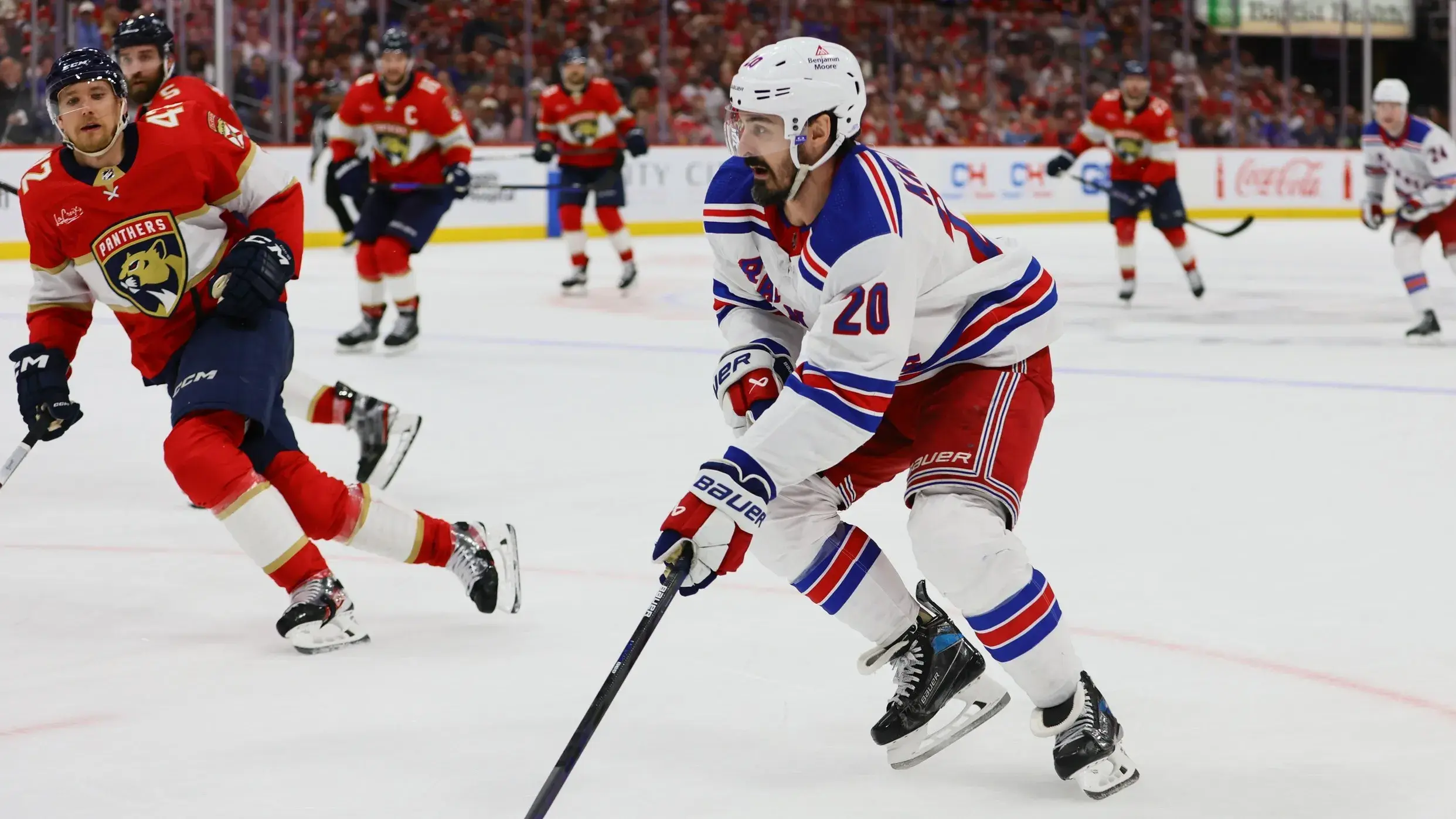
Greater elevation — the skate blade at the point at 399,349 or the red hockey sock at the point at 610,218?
the red hockey sock at the point at 610,218

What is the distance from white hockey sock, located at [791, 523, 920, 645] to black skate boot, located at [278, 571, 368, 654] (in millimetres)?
899

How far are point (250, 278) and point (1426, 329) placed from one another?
583cm

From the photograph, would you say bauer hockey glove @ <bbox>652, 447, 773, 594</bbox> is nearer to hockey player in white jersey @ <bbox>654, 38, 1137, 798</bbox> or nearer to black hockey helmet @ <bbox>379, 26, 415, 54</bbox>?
hockey player in white jersey @ <bbox>654, 38, 1137, 798</bbox>

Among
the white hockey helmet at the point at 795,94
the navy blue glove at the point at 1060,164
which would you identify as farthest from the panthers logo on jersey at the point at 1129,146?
the white hockey helmet at the point at 795,94

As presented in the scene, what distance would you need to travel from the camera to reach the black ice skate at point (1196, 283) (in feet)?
29.9

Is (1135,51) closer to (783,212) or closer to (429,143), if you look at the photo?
(429,143)

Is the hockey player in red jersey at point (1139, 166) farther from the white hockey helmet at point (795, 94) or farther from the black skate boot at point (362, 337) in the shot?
the white hockey helmet at point (795, 94)

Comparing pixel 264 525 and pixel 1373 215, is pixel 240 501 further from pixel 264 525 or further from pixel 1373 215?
pixel 1373 215

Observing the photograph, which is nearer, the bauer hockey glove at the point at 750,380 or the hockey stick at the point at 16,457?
the bauer hockey glove at the point at 750,380

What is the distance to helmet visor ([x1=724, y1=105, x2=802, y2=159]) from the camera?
2.08 metres

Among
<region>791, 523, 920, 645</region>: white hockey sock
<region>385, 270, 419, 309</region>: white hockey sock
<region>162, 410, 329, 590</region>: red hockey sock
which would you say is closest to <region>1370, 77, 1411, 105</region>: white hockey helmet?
<region>385, 270, 419, 309</region>: white hockey sock

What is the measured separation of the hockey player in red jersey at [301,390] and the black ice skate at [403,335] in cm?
261

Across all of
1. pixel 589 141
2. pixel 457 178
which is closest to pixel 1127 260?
pixel 589 141

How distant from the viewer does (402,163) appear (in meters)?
7.09
